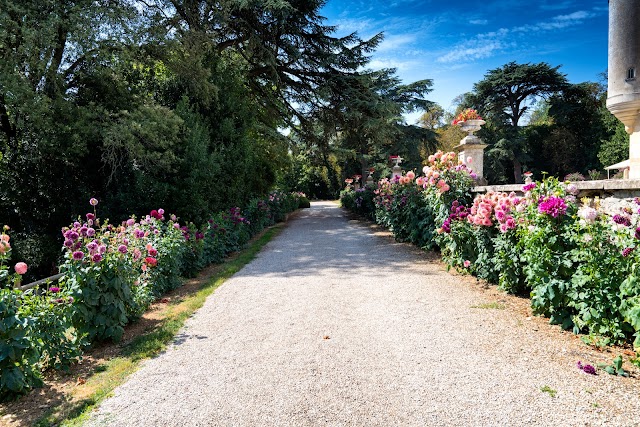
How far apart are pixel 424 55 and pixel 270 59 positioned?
4996 mm

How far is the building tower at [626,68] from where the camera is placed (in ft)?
27.5

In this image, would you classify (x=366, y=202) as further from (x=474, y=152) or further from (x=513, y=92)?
(x=513, y=92)

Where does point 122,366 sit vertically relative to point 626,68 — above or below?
below

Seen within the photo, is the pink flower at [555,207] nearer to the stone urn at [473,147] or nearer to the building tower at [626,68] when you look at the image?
the stone urn at [473,147]

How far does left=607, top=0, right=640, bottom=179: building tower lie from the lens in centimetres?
837

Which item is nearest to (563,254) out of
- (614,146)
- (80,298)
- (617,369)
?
(617,369)

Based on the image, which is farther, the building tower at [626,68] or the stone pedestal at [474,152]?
the stone pedestal at [474,152]

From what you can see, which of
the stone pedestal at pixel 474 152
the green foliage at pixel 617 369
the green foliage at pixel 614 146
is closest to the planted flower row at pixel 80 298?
the green foliage at pixel 617 369

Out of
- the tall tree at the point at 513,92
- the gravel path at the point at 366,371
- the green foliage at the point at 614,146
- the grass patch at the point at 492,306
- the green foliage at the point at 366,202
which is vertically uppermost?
the tall tree at the point at 513,92

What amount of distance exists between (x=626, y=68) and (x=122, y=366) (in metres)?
11.0

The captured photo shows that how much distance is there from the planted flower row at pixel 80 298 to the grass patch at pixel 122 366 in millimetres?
283

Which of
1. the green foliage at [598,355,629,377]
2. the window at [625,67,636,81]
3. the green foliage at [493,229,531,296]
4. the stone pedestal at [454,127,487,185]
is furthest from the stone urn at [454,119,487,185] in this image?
the green foliage at [598,355,629,377]

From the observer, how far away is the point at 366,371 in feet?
9.65

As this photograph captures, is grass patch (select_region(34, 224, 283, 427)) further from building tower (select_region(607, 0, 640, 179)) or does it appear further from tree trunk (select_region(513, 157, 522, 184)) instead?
tree trunk (select_region(513, 157, 522, 184))
